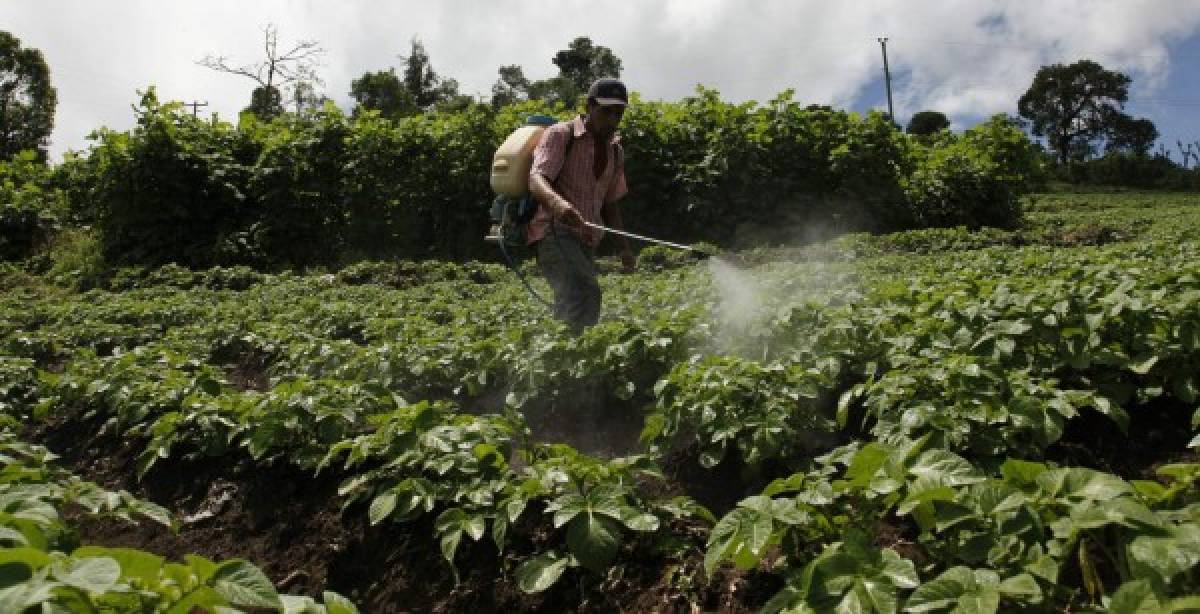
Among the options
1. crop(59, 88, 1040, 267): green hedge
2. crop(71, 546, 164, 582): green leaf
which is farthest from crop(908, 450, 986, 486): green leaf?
crop(59, 88, 1040, 267): green hedge

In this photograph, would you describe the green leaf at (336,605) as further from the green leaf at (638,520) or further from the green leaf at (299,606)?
the green leaf at (638,520)

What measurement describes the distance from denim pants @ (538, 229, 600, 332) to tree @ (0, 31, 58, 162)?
40591 mm

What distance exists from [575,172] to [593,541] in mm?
2673

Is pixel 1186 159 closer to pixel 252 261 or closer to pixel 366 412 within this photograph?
pixel 252 261

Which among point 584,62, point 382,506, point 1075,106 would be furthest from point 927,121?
point 382,506

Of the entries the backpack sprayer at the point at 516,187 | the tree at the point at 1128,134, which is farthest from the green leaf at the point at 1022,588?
the tree at the point at 1128,134

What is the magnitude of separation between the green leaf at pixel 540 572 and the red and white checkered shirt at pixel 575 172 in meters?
2.29

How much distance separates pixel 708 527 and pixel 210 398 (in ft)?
8.31

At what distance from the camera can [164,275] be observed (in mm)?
11586

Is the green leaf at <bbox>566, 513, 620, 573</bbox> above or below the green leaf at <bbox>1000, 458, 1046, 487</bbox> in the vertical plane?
below

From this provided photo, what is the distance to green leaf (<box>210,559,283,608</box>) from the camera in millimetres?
1486

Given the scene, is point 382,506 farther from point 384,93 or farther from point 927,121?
point 927,121

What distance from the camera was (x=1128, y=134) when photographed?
198ft

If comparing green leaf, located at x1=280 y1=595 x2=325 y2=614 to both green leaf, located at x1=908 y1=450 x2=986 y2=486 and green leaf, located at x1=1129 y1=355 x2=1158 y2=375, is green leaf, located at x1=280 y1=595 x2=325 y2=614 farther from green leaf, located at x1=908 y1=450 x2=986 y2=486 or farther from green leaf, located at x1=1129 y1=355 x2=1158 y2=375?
green leaf, located at x1=1129 y1=355 x2=1158 y2=375
